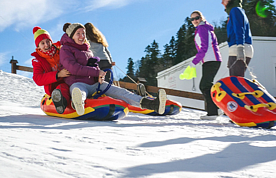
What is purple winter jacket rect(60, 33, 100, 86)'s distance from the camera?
273cm

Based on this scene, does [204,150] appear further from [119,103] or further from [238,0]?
[238,0]

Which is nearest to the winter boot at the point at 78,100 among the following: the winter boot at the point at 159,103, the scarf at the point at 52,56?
the winter boot at the point at 159,103

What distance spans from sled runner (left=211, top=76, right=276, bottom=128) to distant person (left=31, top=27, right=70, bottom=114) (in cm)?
174

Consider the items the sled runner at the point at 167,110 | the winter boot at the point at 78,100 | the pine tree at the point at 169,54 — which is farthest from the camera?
the pine tree at the point at 169,54

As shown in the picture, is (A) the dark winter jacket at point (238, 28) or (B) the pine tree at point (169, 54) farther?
(B) the pine tree at point (169, 54)

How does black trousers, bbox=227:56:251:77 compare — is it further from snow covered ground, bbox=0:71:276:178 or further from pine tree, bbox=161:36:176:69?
pine tree, bbox=161:36:176:69

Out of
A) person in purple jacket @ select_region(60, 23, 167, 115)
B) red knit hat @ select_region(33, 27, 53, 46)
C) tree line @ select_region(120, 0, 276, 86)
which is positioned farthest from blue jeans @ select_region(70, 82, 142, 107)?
tree line @ select_region(120, 0, 276, 86)

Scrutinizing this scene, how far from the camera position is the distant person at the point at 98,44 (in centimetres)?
355

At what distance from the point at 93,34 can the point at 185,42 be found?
94.7 feet

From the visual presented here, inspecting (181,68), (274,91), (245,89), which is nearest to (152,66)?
(181,68)

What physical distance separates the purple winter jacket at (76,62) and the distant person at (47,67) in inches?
3.6

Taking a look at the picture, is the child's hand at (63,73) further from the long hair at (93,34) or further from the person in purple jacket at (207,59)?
the person in purple jacket at (207,59)

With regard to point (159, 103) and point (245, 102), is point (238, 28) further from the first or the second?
point (159, 103)

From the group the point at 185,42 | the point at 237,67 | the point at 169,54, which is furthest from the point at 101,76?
the point at 169,54
